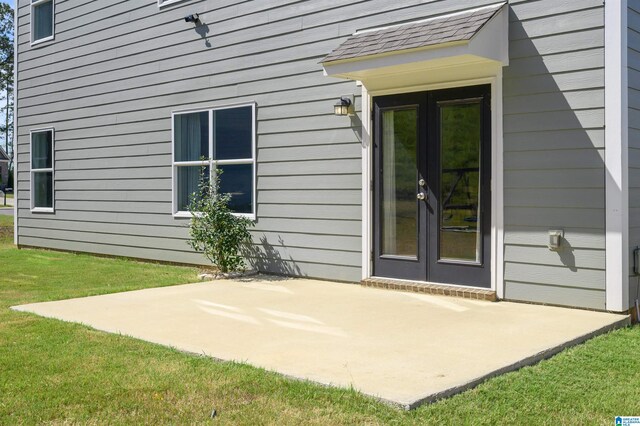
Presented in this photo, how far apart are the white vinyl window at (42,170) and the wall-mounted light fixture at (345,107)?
6.31 metres

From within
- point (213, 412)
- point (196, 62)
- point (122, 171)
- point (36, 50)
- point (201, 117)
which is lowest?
point (213, 412)

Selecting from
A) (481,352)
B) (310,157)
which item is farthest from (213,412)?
(310,157)

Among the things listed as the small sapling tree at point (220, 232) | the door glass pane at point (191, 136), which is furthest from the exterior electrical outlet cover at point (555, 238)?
the door glass pane at point (191, 136)

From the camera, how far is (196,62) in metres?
8.67

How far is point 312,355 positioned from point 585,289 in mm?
2526

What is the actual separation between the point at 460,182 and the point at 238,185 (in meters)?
3.05

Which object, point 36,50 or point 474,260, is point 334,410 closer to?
point 474,260

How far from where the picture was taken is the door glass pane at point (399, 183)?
6.46 m

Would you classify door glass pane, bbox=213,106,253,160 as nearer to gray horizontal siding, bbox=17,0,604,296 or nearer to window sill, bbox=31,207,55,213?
gray horizontal siding, bbox=17,0,604,296

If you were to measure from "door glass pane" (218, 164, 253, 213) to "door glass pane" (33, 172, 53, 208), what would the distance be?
4.46m

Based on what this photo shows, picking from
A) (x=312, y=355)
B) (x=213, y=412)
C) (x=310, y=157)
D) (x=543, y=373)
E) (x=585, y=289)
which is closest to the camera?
(x=213, y=412)

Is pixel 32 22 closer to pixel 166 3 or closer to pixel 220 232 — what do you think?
pixel 166 3

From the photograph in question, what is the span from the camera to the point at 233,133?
8227 mm

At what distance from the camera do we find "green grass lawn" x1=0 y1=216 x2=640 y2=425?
3.08 meters
